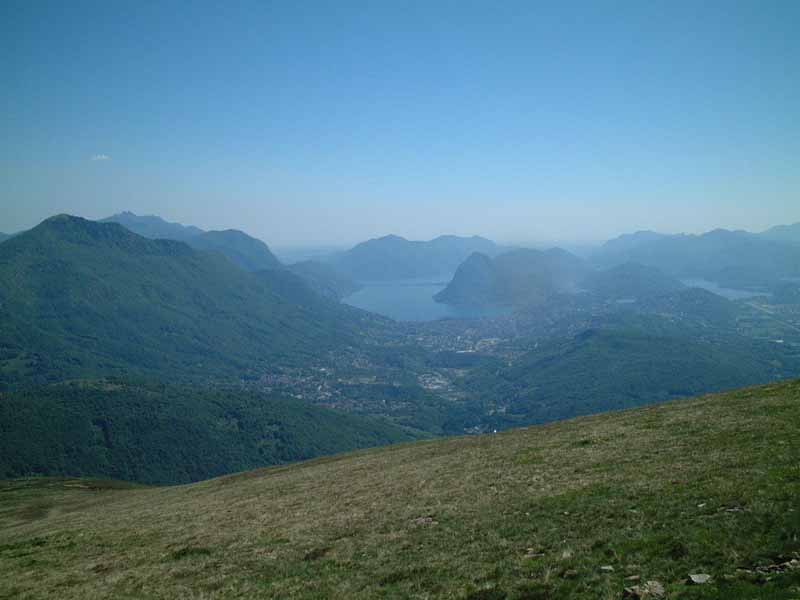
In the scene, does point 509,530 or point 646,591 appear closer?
point 646,591

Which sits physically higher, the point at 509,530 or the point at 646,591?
the point at 646,591

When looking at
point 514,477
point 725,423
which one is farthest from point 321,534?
point 725,423

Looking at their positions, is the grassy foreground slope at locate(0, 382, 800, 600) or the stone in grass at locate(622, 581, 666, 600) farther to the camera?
the grassy foreground slope at locate(0, 382, 800, 600)

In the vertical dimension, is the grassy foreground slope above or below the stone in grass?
below

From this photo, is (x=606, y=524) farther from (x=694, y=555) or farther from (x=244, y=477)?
(x=244, y=477)

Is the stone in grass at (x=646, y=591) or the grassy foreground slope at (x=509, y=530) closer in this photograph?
the stone in grass at (x=646, y=591)

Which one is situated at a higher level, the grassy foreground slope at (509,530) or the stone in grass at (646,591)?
the stone in grass at (646,591)
